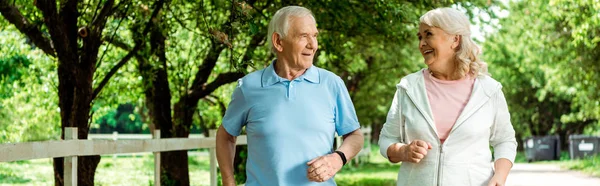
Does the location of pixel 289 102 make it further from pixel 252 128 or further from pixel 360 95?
pixel 360 95

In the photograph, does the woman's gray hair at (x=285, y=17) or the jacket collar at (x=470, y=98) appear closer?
the woman's gray hair at (x=285, y=17)

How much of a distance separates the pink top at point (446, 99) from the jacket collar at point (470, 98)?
3 cm

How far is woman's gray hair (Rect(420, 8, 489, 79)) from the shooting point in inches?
176

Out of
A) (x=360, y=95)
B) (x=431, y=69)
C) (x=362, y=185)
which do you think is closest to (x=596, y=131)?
(x=360, y=95)

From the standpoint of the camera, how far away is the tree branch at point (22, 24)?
11.8 m

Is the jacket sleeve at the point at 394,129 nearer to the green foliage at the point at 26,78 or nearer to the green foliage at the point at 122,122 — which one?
the green foliage at the point at 26,78

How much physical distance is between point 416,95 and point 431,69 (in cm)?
14

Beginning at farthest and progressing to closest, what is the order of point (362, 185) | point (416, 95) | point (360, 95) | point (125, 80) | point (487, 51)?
point (487, 51) → point (360, 95) → point (362, 185) → point (125, 80) → point (416, 95)

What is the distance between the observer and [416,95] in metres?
4.51

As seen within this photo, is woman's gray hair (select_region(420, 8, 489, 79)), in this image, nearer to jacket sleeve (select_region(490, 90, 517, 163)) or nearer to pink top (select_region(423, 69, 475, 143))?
pink top (select_region(423, 69, 475, 143))

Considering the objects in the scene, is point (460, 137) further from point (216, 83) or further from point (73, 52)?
point (216, 83)

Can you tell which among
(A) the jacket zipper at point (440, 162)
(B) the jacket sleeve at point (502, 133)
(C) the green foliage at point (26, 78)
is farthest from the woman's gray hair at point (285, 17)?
(C) the green foliage at point (26, 78)

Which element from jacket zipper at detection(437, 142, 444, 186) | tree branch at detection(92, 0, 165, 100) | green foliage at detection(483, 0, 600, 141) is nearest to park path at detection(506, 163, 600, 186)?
green foliage at detection(483, 0, 600, 141)

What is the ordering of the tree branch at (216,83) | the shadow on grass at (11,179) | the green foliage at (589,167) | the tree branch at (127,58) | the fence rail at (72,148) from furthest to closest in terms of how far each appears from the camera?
the green foliage at (589,167) → the shadow on grass at (11,179) → the tree branch at (216,83) → the tree branch at (127,58) → the fence rail at (72,148)
